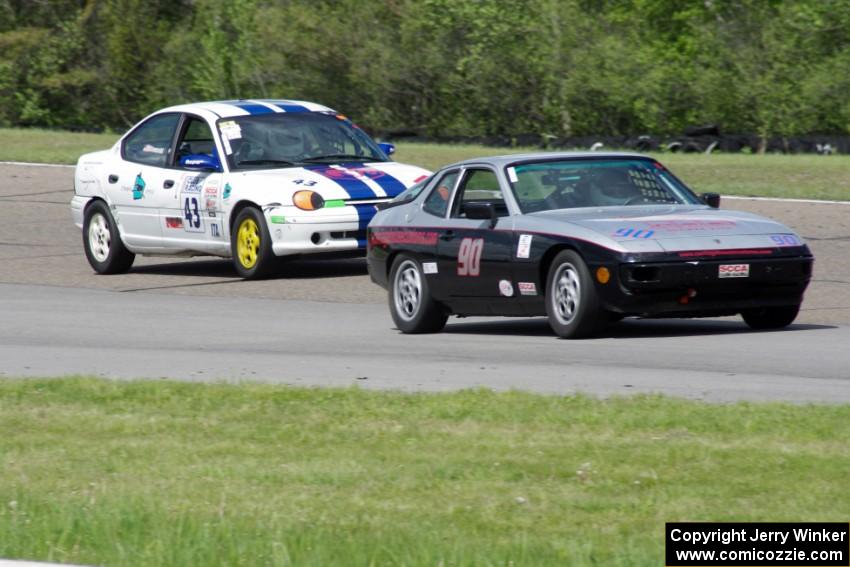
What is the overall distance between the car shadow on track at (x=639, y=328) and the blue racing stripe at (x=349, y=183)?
2.69 meters

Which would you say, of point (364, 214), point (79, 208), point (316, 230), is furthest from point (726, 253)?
point (79, 208)

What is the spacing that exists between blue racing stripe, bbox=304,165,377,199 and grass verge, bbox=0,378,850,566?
21.9 feet

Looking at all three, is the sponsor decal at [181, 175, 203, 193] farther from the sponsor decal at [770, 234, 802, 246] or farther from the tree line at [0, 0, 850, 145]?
Answer: the tree line at [0, 0, 850, 145]

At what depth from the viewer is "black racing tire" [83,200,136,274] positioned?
1712 centimetres

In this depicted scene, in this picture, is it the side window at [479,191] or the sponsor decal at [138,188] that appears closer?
the side window at [479,191]

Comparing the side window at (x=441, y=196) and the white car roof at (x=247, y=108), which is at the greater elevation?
the white car roof at (x=247, y=108)

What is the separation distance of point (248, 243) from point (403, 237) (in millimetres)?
3666

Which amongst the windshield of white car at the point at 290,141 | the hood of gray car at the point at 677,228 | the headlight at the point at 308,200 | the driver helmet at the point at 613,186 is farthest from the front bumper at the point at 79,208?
the hood of gray car at the point at 677,228

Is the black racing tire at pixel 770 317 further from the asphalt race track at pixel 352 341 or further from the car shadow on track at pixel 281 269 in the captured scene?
the car shadow on track at pixel 281 269

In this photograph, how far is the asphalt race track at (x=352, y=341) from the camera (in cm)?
931

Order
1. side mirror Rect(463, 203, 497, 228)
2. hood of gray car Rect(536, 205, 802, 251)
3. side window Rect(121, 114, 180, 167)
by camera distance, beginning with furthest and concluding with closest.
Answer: side window Rect(121, 114, 180, 167), side mirror Rect(463, 203, 497, 228), hood of gray car Rect(536, 205, 802, 251)

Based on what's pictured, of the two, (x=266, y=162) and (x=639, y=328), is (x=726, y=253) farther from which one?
(x=266, y=162)

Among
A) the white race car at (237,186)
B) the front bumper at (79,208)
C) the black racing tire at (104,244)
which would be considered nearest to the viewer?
the white race car at (237,186)

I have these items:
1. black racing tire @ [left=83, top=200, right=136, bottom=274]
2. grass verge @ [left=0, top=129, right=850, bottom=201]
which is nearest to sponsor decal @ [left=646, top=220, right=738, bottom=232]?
black racing tire @ [left=83, top=200, right=136, bottom=274]
